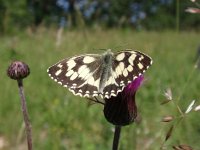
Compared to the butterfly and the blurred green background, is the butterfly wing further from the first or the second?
the blurred green background

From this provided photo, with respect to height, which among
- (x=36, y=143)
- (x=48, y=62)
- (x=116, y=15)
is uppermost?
(x=116, y=15)

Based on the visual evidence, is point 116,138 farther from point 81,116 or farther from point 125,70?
point 81,116

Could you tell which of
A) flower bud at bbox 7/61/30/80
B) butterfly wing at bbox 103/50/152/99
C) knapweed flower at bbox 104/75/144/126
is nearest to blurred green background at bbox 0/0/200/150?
A: knapweed flower at bbox 104/75/144/126

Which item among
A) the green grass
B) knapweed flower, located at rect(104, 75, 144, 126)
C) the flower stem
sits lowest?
the green grass

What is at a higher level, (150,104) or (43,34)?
(43,34)

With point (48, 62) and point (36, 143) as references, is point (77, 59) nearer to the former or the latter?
point (36, 143)

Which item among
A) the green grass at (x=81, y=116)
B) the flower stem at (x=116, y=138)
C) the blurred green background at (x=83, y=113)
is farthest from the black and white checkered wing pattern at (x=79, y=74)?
the green grass at (x=81, y=116)

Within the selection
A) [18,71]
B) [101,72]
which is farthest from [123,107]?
[18,71]

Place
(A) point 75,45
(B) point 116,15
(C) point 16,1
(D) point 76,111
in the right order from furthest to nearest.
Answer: (B) point 116,15 → (C) point 16,1 → (A) point 75,45 → (D) point 76,111

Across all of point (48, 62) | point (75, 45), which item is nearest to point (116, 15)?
point (75, 45)
